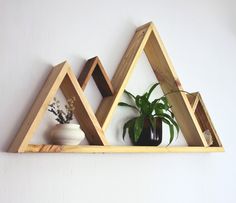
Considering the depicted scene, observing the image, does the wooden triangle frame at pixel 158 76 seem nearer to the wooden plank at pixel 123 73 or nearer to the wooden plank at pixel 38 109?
the wooden plank at pixel 123 73

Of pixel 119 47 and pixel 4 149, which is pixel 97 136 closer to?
pixel 4 149

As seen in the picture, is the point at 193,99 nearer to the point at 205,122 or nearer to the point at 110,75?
the point at 205,122

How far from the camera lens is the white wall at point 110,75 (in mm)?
1217

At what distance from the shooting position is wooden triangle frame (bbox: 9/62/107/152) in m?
1.13

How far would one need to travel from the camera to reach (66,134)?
3.89ft

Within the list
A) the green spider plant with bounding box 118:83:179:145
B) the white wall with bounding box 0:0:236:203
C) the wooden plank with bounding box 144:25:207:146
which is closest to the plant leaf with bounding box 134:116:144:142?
the green spider plant with bounding box 118:83:179:145

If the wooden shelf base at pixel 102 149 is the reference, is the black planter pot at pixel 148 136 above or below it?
above

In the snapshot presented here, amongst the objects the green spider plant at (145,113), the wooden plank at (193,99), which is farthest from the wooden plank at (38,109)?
the wooden plank at (193,99)

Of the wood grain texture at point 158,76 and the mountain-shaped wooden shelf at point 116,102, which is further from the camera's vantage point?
the wood grain texture at point 158,76

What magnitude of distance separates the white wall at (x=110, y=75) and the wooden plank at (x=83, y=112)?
9 centimetres

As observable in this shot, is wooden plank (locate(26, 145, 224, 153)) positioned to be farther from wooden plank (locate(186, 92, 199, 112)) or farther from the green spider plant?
wooden plank (locate(186, 92, 199, 112))

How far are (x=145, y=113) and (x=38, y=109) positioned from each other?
0.51 m

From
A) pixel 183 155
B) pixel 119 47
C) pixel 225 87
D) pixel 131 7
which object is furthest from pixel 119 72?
pixel 225 87

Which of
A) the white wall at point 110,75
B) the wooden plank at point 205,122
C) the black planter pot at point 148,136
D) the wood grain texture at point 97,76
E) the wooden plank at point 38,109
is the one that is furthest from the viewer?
the wooden plank at point 205,122
